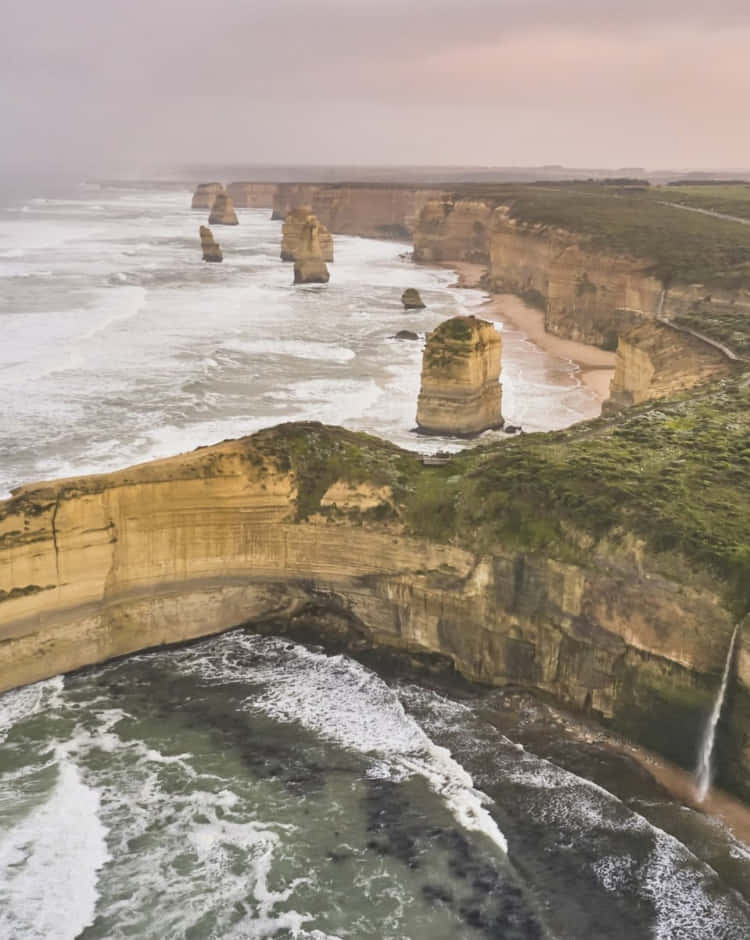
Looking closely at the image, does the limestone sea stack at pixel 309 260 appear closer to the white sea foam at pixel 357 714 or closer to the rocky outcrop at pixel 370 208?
the rocky outcrop at pixel 370 208

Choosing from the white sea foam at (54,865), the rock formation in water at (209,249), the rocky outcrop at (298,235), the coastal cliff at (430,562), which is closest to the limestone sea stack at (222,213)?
the rocky outcrop at (298,235)

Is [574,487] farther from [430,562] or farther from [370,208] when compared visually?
[370,208]

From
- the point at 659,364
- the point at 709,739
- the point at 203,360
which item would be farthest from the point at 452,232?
the point at 709,739

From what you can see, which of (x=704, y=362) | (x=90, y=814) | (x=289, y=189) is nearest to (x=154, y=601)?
(x=90, y=814)

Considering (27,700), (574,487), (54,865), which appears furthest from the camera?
(574,487)

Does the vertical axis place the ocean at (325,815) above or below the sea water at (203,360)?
above

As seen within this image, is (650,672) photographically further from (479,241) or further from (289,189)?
(289,189)
